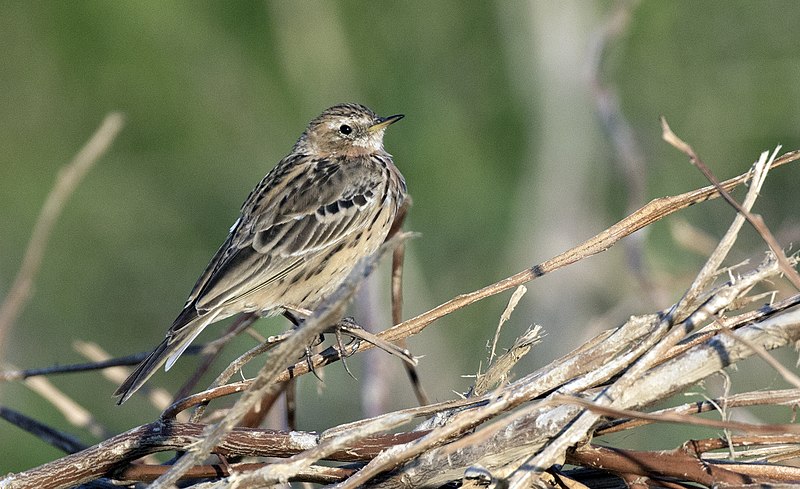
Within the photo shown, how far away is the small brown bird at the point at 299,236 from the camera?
5.12m

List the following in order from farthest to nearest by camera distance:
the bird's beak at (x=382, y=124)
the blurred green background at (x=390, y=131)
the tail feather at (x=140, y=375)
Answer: the blurred green background at (x=390, y=131) → the bird's beak at (x=382, y=124) → the tail feather at (x=140, y=375)

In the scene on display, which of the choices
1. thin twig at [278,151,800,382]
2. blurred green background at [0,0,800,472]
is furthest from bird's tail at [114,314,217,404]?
blurred green background at [0,0,800,472]

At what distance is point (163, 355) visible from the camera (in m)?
4.21

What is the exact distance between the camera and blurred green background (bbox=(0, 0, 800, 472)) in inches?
413

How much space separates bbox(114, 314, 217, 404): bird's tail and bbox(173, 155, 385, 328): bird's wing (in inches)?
8.0

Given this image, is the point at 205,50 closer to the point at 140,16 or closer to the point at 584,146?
the point at 140,16

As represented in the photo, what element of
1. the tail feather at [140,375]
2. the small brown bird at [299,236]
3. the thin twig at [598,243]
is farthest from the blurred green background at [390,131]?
the thin twig at [598,243]

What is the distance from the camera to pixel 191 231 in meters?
11.9

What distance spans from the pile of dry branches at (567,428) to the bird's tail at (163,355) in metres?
1.04

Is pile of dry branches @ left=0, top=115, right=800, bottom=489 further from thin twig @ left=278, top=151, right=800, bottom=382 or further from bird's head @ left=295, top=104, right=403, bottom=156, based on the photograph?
bird's head @ left=295, top=104, right=403, bottom=156

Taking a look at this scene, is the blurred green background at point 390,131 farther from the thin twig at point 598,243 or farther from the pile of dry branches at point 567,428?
the pile of dry branches at point 567,428

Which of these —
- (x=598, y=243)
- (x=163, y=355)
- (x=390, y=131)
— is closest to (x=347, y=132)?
(x=163, y=355)

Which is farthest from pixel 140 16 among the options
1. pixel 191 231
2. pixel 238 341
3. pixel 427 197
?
pixel 238 341

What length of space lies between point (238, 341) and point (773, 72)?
573cm
